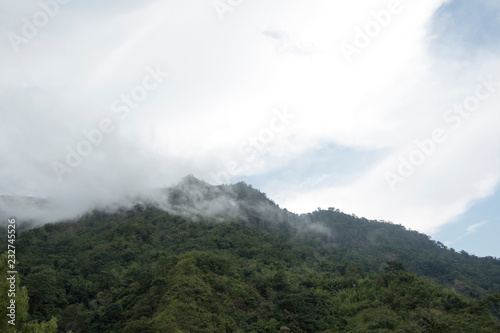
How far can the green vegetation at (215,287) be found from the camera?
3067 centimetres

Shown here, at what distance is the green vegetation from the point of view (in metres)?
30.7

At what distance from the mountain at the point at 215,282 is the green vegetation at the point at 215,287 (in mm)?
140

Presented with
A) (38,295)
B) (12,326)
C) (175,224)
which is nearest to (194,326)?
(12,326)

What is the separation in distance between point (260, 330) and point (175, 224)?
42271 millimetres

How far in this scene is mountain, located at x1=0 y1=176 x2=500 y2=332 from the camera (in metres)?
31.0

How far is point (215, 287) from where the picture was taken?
35875 mm

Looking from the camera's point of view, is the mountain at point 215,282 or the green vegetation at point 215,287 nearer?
the green vegetation at point 215,287

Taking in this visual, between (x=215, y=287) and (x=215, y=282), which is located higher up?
(x=215, y=282)

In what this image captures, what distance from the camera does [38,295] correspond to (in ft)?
118

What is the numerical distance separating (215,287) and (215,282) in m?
0.55

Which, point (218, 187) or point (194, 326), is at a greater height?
point (218, 187)

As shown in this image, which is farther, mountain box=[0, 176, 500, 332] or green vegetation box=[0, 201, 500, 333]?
mountain box=[0, 176, 500, 332]

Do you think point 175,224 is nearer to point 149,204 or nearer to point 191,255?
point 149,204

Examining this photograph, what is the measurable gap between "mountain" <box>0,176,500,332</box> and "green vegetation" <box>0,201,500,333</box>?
14 centimetres
